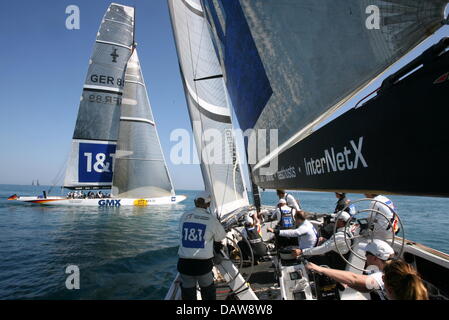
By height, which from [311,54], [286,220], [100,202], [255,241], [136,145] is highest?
[136,145]

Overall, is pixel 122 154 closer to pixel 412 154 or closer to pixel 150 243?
pixel 150 243

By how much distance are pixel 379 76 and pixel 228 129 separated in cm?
633

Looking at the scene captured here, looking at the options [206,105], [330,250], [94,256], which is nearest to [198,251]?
[330,250]

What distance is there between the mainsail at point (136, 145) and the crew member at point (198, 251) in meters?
21.3

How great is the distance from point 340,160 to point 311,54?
0.84 metres

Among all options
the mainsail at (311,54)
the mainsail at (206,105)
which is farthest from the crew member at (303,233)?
the mainsail at (206,105)

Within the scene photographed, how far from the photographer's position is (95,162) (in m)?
23.2

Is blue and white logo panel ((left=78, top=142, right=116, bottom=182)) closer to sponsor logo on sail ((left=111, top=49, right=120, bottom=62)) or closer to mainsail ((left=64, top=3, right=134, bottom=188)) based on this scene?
mainsail ((left=64, top=3, right=134, bottom=188))

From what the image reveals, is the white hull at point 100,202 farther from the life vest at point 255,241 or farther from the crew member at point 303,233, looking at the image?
the crew member at point 303,233

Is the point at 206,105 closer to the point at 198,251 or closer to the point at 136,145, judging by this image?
the point at 198,251

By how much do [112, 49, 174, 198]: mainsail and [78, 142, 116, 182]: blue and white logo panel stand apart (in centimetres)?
165

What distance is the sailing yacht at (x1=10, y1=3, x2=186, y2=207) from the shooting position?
21875 millimetres

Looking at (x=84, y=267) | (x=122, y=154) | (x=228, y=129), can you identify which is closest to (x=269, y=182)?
(x=228, y=129)

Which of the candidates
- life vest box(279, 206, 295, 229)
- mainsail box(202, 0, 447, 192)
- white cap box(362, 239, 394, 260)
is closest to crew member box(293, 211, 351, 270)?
life vest box(279, 206, 295, 229)
